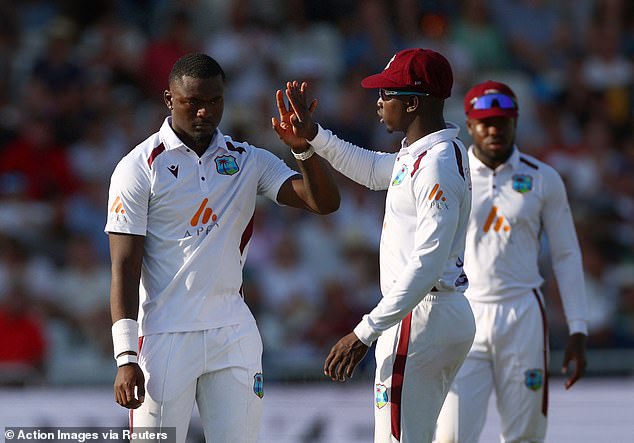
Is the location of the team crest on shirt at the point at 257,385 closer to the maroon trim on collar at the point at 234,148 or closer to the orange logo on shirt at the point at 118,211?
the orange logo on shirt at the point at 118,211

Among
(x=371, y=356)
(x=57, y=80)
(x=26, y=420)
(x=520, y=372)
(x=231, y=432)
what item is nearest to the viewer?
(x=231, y=432)

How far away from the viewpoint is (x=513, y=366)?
639 centimetres

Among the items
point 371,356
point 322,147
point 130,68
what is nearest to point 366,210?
point 371,356

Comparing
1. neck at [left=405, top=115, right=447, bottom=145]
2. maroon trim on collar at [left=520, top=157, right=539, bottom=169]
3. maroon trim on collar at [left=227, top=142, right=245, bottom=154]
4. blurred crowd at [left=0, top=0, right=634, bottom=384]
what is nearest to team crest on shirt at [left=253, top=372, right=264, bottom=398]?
maroon trim on collar at [left=227, top=142, right=245, bottom=154]

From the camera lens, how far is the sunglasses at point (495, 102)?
6457 mm

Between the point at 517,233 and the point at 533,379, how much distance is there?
2.67ft

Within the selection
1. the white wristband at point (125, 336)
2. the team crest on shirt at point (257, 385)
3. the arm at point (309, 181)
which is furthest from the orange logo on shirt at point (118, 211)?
the team crest on shirt at point (257, 385)

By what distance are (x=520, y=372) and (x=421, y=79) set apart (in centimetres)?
213

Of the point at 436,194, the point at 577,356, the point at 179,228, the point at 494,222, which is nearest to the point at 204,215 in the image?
the point at 179,228

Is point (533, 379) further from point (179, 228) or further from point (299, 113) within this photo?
point (179, 228)

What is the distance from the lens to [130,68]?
38.2 ft

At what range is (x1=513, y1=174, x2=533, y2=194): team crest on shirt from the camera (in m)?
6.51

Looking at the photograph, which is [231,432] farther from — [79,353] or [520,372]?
[79,353]

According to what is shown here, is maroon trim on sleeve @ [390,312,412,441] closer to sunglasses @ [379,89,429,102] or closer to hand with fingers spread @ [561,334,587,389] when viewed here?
sunglasses @ [379,89,429,102]
